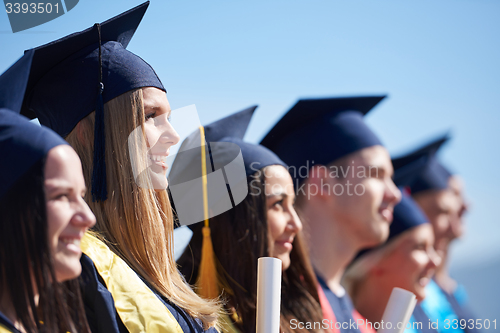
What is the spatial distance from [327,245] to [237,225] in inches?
22.1

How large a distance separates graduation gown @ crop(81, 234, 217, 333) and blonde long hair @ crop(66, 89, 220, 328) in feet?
0.28

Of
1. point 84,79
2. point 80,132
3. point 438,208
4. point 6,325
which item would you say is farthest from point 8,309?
point 438,208

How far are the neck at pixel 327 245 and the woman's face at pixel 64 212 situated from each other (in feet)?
4.79

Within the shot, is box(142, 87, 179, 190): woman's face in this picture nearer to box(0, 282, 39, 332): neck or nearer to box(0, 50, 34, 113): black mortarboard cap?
box(0, 50, 34, 113): black mortarboard cap

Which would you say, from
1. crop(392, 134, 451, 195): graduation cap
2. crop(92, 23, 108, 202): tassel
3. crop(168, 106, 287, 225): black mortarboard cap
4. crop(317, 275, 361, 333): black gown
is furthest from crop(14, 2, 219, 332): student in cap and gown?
crop(392, 134, 451, 195): graduation cap

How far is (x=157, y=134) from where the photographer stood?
1.46m

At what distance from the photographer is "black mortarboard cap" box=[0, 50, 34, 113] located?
1.11 metres

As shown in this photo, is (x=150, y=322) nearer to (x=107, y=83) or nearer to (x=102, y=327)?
(x=102, y=327)

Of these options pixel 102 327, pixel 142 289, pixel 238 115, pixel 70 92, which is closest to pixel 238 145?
pixel 238 115

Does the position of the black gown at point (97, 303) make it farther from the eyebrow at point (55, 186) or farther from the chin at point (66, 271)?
the eyebrow at point (55, 186)

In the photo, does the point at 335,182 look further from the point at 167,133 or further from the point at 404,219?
the point at 167,133

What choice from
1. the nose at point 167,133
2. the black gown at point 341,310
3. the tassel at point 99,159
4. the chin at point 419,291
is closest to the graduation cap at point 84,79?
the tassel at point 99,159

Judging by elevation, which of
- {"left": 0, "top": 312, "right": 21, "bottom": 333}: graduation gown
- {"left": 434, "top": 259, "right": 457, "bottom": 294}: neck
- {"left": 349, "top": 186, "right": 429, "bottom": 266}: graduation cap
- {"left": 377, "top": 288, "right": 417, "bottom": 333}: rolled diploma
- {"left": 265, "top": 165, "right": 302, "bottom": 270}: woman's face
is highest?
{"left": 0, "top": 312, "right": 21, "bottom": 333}: graduation gown

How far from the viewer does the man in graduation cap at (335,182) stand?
2.31 m
